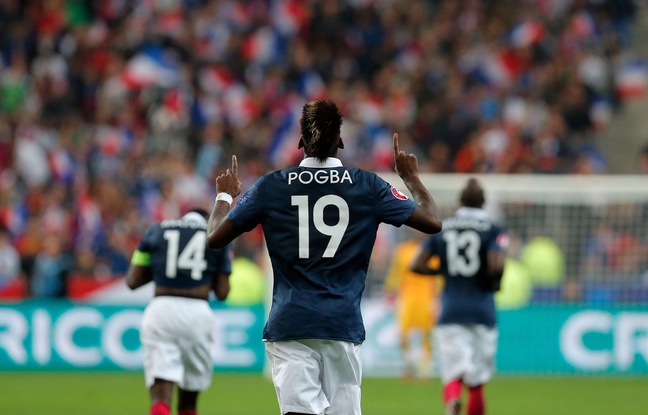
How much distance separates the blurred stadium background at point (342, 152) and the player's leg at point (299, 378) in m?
9.16

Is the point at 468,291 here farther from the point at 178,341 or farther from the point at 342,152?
the point at 342,152

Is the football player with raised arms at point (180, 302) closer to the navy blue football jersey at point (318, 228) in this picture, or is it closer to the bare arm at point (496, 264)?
the bare arm at point (496, 264)

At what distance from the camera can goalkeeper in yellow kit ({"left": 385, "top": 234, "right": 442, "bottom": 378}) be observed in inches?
677

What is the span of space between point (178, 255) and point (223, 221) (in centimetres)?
309

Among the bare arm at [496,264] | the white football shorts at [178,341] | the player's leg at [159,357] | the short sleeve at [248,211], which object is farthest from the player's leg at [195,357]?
the short sleeve at [248,211]

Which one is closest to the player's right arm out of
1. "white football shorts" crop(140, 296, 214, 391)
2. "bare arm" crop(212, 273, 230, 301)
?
"white football shorts" crop(140, 296, 214, 391)

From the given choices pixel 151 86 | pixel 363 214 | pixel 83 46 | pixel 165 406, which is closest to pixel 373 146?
pixel 151 86

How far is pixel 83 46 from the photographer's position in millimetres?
23781

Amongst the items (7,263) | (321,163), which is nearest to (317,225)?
(321,163)

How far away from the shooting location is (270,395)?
15.1m

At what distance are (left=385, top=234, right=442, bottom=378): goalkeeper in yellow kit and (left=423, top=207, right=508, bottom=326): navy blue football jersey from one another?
19.9ft

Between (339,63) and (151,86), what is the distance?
140 inches

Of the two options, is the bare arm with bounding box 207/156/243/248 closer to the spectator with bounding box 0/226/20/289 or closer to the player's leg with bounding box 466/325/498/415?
the player's leg with bounding box 466/325/498/415

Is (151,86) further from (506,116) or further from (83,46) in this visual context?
(506,116)
